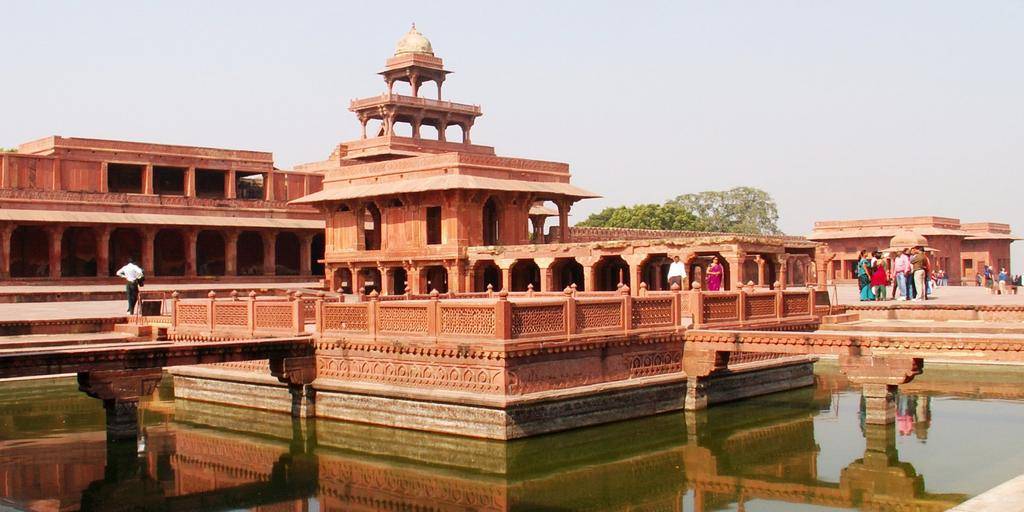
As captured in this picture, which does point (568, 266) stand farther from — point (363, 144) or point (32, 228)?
point (32, 228)

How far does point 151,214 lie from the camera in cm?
3788

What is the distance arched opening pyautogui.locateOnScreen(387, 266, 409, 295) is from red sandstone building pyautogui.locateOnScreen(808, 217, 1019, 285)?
70.7 ft

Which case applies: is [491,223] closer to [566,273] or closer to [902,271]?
[566,273]

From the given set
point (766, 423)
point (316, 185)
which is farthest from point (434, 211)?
point (766, 423)

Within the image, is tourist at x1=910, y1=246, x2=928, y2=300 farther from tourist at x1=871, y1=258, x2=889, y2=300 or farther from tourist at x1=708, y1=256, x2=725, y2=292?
tourist at x1=708, y1=256, x2=725, y2=292

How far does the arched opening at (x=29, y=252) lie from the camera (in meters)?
36.5

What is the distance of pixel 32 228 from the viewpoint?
121 ft

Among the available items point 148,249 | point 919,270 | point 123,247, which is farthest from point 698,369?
point 123,247

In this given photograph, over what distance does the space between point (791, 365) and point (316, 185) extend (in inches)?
1003

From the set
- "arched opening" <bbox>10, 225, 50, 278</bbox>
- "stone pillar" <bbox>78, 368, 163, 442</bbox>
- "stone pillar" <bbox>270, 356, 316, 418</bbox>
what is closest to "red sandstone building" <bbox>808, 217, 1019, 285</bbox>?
"arched opening" <bbox>10, 225, 50, 278</bbox>

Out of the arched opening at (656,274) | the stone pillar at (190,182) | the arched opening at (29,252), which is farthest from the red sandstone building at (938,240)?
the arched opening at (29,252)

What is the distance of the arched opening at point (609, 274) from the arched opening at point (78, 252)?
56.8ft

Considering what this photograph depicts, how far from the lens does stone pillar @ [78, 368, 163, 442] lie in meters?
14.9

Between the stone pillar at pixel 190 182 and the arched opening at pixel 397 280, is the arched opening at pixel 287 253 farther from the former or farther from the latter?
the arched opening at pixel 397 280
